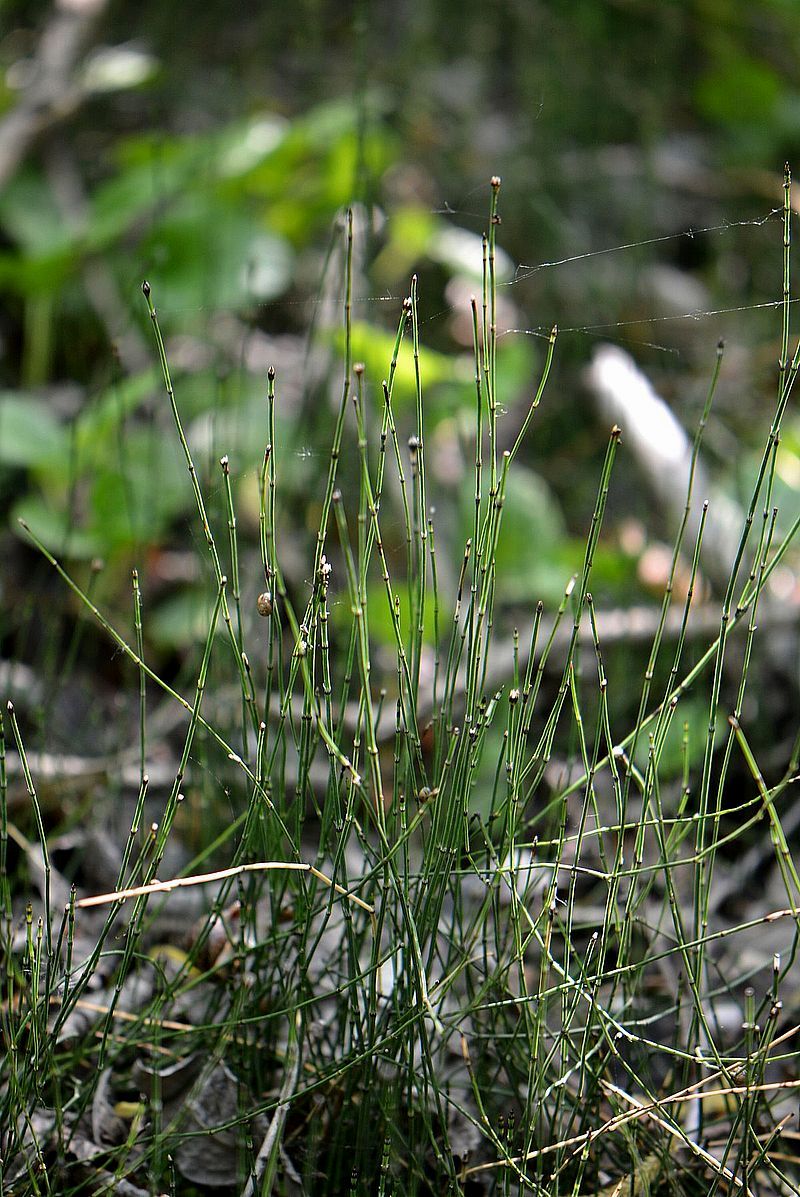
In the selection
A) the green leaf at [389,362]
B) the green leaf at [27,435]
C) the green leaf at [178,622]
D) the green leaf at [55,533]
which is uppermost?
the green leaf at [389,362]

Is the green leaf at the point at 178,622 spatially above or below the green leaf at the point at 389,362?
below

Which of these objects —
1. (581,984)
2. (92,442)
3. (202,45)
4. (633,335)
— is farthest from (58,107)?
(581,984)

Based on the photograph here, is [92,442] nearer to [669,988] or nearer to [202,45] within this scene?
[669,988]

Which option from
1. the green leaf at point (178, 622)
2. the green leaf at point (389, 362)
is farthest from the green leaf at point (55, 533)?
the green leaf at point (389, 362)

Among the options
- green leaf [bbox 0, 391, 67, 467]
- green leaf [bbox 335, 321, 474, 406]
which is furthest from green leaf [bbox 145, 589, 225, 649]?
green leaf [bbox 335, 321, 474, 406]

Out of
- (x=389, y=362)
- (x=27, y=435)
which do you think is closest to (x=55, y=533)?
(x=27, y=435)

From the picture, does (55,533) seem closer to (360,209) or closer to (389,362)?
(389,362)

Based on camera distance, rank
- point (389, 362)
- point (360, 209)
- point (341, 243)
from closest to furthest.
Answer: point (341, 243)
point (389, 362)
point (360, 209)

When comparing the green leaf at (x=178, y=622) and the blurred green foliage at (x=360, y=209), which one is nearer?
the green leaf at (x=178, y=622)

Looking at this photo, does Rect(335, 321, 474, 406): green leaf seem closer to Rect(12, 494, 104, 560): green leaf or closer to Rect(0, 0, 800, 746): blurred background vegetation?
Rect(0, 0, 800, 746): blurred background vegetation

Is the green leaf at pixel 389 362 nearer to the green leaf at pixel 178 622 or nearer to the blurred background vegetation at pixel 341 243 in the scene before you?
the blurred background vegetation at pixel 341 243
